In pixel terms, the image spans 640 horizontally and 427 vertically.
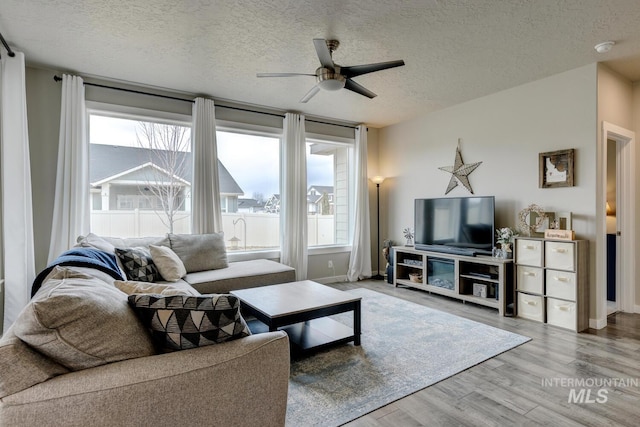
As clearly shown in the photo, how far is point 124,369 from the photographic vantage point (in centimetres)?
116

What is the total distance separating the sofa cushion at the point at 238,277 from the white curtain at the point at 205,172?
69 centimetres

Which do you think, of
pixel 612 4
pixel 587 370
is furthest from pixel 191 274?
pixel 612 4

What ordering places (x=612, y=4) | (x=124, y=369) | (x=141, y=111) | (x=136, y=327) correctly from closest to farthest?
(x=124, y=369), (x=136, y=327), (x=612, y=4), (x=141, y=111)

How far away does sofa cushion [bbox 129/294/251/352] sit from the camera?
1323 mm

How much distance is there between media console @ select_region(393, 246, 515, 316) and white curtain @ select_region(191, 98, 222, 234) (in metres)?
2.81

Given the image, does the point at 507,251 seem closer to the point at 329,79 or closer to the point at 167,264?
the point at 329,79

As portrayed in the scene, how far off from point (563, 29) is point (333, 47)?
6.23ft

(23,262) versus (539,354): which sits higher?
(23,262)

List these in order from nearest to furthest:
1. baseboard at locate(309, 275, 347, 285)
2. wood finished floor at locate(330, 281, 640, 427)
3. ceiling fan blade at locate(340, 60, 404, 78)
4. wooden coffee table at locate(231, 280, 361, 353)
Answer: wood finished floor at locate(330, 281, 640, 427)
wooden coffee table at locate(231, 280, 361, 353)
ceiling fan blade at locate(340, 60, 404, 78)
baseboard at locate(309, 275, 347, 285)

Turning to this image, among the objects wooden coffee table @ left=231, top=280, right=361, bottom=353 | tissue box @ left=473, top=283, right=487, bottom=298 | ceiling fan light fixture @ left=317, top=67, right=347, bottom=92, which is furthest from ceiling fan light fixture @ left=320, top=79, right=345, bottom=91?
tissue box @ left=473, top=283, right=487, bottom=298

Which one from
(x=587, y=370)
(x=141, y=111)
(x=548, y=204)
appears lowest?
(x=587, y=370)

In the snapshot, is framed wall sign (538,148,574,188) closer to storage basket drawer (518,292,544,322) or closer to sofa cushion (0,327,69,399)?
storage basket drawer (518,292,544,322)

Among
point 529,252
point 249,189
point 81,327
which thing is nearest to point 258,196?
point 249,189

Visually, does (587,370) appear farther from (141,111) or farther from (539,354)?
(141,111)
